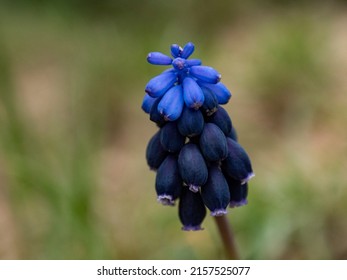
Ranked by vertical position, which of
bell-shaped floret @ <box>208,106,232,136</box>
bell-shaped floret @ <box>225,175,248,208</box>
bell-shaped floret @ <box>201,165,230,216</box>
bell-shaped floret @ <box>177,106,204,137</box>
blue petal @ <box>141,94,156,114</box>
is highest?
blue petal @ <box>141,94,156,114</box>

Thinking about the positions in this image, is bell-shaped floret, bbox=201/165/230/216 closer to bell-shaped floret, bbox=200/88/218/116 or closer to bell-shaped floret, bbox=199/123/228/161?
bell-shaped floret, bbox=199/123/228/161

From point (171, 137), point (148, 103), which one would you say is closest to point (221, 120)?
point (171, 137)

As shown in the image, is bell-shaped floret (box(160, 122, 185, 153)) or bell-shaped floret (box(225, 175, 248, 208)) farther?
bell-shaped floret (box(225, 175, 248, 208))

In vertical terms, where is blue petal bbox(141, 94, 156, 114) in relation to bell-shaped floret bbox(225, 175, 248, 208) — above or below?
above

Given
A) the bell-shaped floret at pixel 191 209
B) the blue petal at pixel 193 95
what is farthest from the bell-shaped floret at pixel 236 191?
the blue petal at pixel 193 95

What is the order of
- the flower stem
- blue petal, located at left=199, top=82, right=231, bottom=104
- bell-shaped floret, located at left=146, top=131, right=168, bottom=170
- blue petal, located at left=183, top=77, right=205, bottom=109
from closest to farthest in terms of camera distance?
blue petal, located at left=183, top=77, right=205, bottom=109, blue petal, located at left=199, top=82, right=231, bottom=104, bell-shaped floret, located at left=146, top=131, right=168, bottom=170, the flower stem

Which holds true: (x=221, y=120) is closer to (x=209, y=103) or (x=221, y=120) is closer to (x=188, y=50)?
(x=209, y=103)

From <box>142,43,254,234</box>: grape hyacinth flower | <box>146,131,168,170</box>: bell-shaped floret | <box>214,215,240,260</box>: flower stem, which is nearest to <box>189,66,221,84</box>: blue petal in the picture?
<box>142,43,254,234</box>: grape hyacinth flower

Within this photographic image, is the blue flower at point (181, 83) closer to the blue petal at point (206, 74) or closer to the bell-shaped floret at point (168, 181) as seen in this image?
the blue petal at point (206, 74)

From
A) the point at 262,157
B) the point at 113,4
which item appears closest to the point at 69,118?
the point at 262,157
